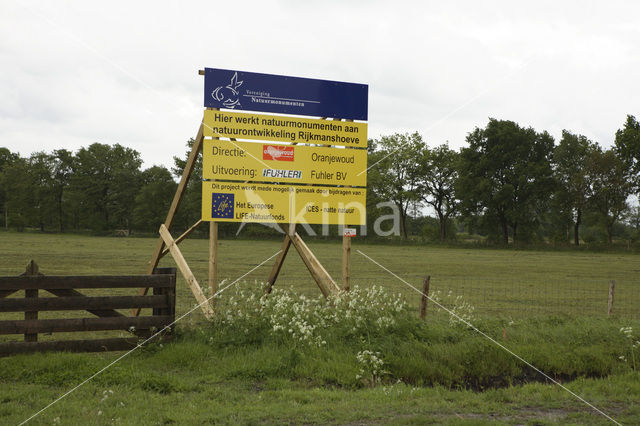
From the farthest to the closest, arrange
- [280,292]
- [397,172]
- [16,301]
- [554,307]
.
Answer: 1. [397,172]
2. [554,307]
3. [280,292]
4. [16,301]

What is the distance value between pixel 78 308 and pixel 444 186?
79.4m

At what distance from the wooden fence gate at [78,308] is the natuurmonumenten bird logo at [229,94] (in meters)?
3.40

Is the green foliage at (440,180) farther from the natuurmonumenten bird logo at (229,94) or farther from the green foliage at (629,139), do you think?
the natuurmonumenten bird logo at (229,94)

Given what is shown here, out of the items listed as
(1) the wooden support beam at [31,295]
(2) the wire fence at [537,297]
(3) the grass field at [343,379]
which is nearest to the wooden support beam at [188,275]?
(3) the grass field at [343,379]

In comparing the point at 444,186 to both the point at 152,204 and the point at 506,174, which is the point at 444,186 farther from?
the point at 152,204

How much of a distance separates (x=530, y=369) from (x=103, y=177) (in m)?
99.6

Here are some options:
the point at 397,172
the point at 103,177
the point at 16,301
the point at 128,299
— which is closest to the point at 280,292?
the point at 128,299

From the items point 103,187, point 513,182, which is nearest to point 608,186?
point 513,182

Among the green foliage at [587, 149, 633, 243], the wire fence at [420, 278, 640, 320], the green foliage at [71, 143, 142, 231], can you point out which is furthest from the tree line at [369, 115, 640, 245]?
the wire fence at [420, 278, 640, 320]

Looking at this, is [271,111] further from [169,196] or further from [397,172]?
[169,196]

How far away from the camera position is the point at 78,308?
782 centimetres

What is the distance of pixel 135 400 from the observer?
19.8ft

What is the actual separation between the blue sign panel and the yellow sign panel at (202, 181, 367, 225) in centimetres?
147

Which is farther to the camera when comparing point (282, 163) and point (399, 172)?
point (399, 172)
